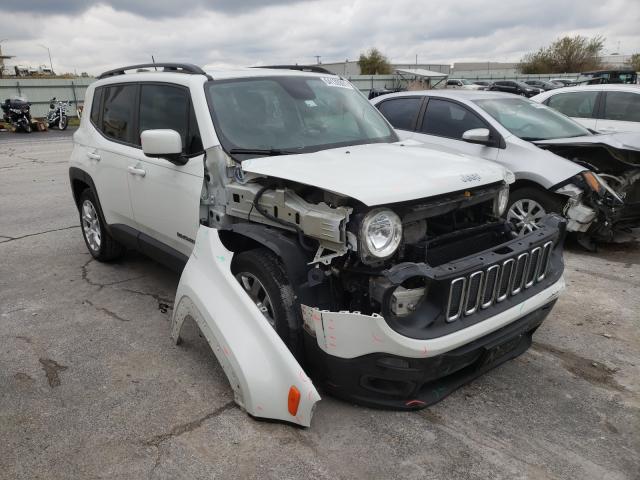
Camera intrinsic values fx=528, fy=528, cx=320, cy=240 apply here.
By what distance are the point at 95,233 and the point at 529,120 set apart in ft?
17.1

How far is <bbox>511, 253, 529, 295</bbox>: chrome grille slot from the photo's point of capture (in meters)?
2.89

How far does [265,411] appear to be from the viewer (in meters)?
2.85

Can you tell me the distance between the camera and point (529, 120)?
652 centimetres

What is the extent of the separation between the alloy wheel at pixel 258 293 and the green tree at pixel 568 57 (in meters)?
68.6

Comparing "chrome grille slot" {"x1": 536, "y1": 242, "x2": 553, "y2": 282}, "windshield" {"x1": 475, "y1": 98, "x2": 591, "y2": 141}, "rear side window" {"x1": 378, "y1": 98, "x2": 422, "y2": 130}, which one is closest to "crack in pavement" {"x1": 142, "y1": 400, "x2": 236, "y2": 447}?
"chrome grille slot" {"x1": 536, "y1": 242, "x2": 553, "y2": 282}

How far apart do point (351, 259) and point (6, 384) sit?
235 cm

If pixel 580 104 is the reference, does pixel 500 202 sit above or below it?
below

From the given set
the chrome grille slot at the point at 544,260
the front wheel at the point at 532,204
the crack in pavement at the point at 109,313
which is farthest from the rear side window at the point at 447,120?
the crack in pavement at the point at 109,313

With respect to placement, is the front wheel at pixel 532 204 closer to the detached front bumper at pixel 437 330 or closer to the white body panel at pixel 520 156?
the white body panel at pixel 520 156

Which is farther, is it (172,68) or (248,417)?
(172,68)

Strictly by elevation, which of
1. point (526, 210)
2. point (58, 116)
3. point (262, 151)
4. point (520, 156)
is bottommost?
point (526, 210)

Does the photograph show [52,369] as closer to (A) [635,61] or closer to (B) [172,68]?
(B) [172,68]

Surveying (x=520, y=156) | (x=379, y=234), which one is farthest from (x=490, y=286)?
(x=520, y=156)

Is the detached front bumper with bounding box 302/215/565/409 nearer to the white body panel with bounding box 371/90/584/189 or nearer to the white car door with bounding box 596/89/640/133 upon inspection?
the white body panel with bounding box 371/90/584/189
